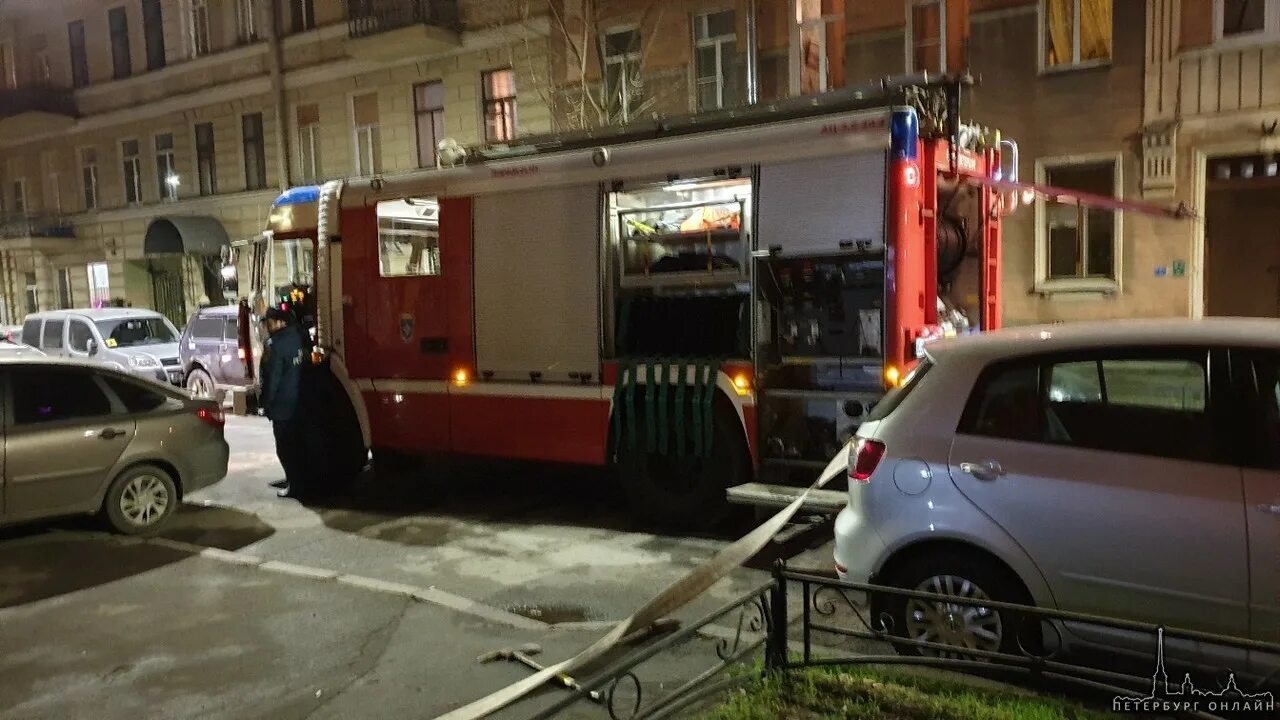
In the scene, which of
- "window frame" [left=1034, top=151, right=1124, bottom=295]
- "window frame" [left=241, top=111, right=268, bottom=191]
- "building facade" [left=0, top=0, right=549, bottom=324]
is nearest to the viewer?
"window frame" [left=1034, top=151, right=1124, bottom=295]

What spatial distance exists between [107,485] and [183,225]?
18.5m

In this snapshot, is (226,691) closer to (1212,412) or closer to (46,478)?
(46,478)

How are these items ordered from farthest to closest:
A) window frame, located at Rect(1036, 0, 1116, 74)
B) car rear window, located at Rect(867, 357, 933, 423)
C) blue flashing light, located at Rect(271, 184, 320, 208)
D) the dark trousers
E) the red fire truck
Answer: window frame, located at Rect(1036, 0, 1116, 74) < blue flashing light, located at Rect(271, 184, 320, 208) < the dark trousers < the red fire truck < car rear window, located at Rect(867, 357, 933, 423)

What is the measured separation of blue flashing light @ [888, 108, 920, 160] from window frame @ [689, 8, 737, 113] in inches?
442

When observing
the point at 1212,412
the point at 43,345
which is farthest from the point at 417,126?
the point at 1212,412

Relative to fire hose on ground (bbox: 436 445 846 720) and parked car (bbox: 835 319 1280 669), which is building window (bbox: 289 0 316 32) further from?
parked car (bbox: 835 319 1280 669)

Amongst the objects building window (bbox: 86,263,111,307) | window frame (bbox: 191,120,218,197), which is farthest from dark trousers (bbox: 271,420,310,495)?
building window (bbox: 86,263,111,307)

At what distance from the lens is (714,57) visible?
1703 centimetres

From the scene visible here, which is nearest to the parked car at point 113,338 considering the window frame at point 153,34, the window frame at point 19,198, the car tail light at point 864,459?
the window frame at point 153,34

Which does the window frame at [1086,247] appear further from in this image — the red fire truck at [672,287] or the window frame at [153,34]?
the window frame at [153,34]

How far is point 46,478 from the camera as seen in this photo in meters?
6.88

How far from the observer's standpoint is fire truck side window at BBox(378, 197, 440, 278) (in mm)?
8453

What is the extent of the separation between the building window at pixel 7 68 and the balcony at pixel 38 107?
2.02 meters

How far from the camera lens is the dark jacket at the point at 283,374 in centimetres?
838
